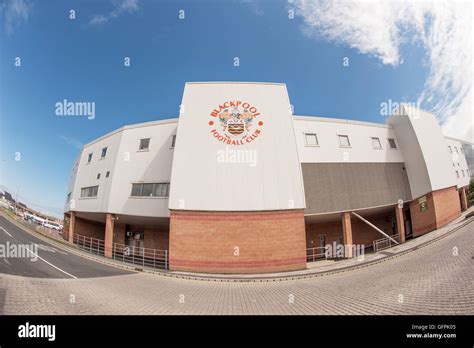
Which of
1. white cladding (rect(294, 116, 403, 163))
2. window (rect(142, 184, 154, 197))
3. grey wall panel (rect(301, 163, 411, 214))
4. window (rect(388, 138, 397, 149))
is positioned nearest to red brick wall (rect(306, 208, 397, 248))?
grey wall panel (rect(301, 163, 411, 214))

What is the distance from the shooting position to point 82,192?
822 inches

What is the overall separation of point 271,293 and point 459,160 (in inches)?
1230

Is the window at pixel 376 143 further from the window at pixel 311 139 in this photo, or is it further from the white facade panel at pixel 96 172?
the white facade panel at pixel 96 172

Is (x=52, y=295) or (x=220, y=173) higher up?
(x=220, y=173)

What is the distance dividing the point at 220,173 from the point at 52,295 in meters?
9.06

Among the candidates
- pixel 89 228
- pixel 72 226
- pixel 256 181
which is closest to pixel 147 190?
pixel 256 181

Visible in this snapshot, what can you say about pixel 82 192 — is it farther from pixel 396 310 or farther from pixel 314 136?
pixel 396 310

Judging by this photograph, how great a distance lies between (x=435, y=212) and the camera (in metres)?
16.0

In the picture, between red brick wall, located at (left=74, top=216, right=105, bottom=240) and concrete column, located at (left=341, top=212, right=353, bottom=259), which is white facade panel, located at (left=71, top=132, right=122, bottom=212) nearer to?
red brick wall, located at (left=74, top=216, right=105, bottom=240)

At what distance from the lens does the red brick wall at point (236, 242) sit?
471 inches

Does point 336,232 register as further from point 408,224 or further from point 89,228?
point 89,228

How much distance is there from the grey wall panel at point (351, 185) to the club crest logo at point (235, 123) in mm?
4946
